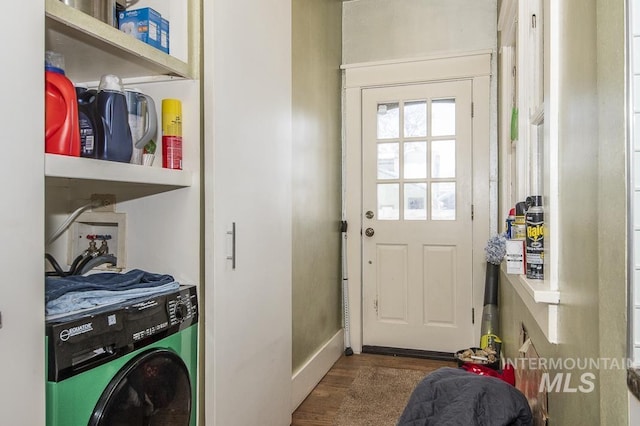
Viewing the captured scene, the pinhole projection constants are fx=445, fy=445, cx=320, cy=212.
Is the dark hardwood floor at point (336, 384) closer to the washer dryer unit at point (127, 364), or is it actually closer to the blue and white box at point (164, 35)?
the washer dryer unit at point (127, 364)

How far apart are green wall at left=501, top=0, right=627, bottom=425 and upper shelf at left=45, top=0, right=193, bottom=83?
1209 mm

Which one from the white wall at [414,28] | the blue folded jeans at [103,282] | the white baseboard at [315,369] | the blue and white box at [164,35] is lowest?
the white baseboard at [315,369]

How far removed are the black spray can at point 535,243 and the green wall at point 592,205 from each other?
154mm

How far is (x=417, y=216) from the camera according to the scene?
11.6ft

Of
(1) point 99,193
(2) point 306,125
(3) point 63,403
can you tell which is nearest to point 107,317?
(3) point 63,403

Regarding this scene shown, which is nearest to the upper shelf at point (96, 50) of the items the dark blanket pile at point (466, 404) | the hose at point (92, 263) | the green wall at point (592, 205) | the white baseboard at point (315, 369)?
the hose at point (92, 263)

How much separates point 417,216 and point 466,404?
2.49 m

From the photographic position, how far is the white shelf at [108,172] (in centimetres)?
109

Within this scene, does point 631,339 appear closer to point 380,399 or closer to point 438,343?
point 380,399

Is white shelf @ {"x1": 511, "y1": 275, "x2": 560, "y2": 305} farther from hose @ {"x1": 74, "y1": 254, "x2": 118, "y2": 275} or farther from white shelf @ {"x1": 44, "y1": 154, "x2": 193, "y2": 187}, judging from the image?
hose @ {"x1": 74, "y1": 254, "x2": 118, "y2": 275}

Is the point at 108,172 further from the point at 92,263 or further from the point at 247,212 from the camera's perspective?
the point at 247,212

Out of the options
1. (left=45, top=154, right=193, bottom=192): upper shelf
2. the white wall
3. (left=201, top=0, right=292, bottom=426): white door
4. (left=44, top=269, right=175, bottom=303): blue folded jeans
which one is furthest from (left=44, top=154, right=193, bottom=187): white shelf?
the white wall

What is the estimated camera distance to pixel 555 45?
133 cm

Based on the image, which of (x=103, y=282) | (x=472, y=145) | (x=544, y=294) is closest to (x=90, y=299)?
(x=103, y=282)
